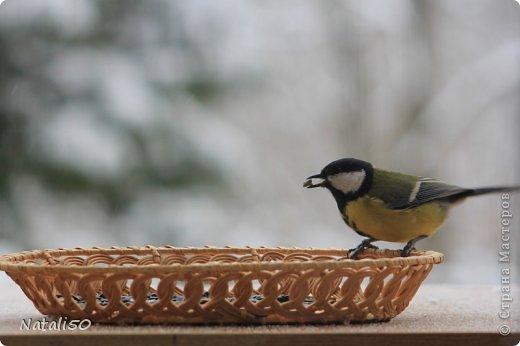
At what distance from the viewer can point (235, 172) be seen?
3012 mm

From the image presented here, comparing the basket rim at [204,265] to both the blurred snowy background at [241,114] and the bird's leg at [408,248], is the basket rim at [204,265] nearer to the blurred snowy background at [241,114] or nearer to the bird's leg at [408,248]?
the bird's leg at [408,248]

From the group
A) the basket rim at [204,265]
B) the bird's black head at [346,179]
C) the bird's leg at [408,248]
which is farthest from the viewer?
the bird's black head at [346,179]

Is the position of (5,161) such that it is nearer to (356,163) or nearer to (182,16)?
(182,16)

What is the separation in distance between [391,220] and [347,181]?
0.39 ft

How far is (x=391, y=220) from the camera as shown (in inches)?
52.6

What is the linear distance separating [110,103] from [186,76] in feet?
1.10

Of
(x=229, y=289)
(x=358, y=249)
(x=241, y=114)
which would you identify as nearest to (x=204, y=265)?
(x=229, y=289)

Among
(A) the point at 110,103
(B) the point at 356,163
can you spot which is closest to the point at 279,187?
(A) the point at 110,103

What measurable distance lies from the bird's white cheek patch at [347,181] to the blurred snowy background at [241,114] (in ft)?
4.80

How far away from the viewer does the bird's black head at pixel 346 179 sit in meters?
1.39

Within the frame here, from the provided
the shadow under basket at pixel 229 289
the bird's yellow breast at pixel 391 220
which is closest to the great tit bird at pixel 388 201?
the bird's yellow breast at pixel 391 220

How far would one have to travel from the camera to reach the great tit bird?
134 cm

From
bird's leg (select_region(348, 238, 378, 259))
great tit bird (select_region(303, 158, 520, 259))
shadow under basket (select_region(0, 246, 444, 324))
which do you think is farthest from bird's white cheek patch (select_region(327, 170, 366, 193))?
shadow under basket (select_region(0, 246, 444, 324))

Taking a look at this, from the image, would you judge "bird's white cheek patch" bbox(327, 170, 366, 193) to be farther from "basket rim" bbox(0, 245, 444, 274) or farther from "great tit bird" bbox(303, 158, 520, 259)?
"basket rim" bbox(0, 245, 444, 274)
